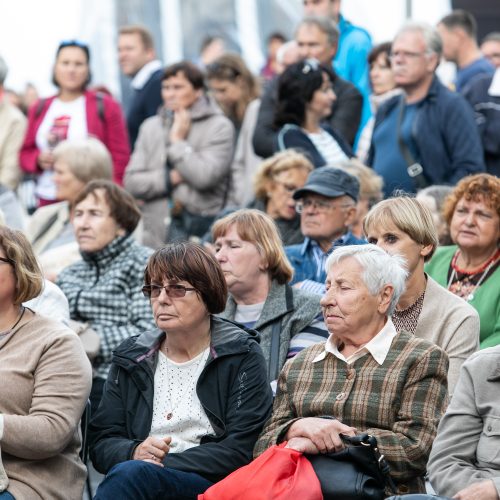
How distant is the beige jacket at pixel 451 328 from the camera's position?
584 centimetres

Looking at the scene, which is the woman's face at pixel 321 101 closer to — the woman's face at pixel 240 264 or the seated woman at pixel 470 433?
the woman's face at pixel 240 264

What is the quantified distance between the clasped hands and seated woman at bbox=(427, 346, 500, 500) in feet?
1.21

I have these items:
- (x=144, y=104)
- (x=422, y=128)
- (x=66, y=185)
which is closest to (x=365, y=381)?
(x=422, y=128)

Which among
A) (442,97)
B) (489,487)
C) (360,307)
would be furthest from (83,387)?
(442,97)

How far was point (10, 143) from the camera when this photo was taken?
10500 millimetres

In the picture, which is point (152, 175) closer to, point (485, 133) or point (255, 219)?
point (485, 133)

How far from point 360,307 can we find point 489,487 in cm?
100

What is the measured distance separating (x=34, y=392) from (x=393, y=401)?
1494mm

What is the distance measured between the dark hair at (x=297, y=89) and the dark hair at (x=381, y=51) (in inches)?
51.7

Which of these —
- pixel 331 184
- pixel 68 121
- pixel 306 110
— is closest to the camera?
pixel 331 184

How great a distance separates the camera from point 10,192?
962 centimetres

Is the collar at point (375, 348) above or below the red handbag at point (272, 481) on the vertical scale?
above

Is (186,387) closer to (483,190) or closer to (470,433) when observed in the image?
(470,433)

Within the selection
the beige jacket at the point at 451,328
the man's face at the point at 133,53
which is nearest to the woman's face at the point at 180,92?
the man's face at the point at 133,53
